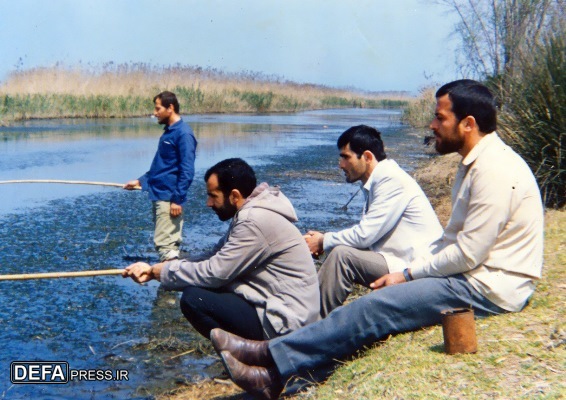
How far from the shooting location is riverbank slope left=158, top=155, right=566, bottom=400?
3721 mm

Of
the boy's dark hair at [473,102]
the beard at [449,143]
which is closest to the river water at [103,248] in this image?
the beard at [449,143]

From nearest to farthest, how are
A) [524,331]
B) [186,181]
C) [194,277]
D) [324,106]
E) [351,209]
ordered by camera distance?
[524,331]
[194,277]
[186,181]
[351,209]
[324,106]

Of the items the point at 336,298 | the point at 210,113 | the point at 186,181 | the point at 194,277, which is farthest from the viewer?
the point at 210,113

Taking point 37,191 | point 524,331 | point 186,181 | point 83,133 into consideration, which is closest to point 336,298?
point 524,331

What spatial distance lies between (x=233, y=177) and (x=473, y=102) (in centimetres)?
144

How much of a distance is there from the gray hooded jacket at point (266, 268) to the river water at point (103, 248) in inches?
41.8

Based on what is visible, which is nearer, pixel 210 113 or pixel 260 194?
pixel 260 194

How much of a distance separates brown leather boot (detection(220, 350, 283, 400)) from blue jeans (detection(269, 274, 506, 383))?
0.12 metres

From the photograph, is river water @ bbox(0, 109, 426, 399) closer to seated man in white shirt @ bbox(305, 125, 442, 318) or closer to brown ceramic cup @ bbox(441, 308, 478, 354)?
seated man in white shirt @ bbox(305, 125, 442, 318)

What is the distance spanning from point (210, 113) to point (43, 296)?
1397 inches

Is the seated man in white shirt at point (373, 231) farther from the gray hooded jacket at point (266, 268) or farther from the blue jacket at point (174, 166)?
the blue jacket at point (174, 166)

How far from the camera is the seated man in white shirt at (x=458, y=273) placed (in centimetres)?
413

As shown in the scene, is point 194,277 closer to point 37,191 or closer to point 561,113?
point 561,113

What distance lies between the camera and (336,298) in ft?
16.1
